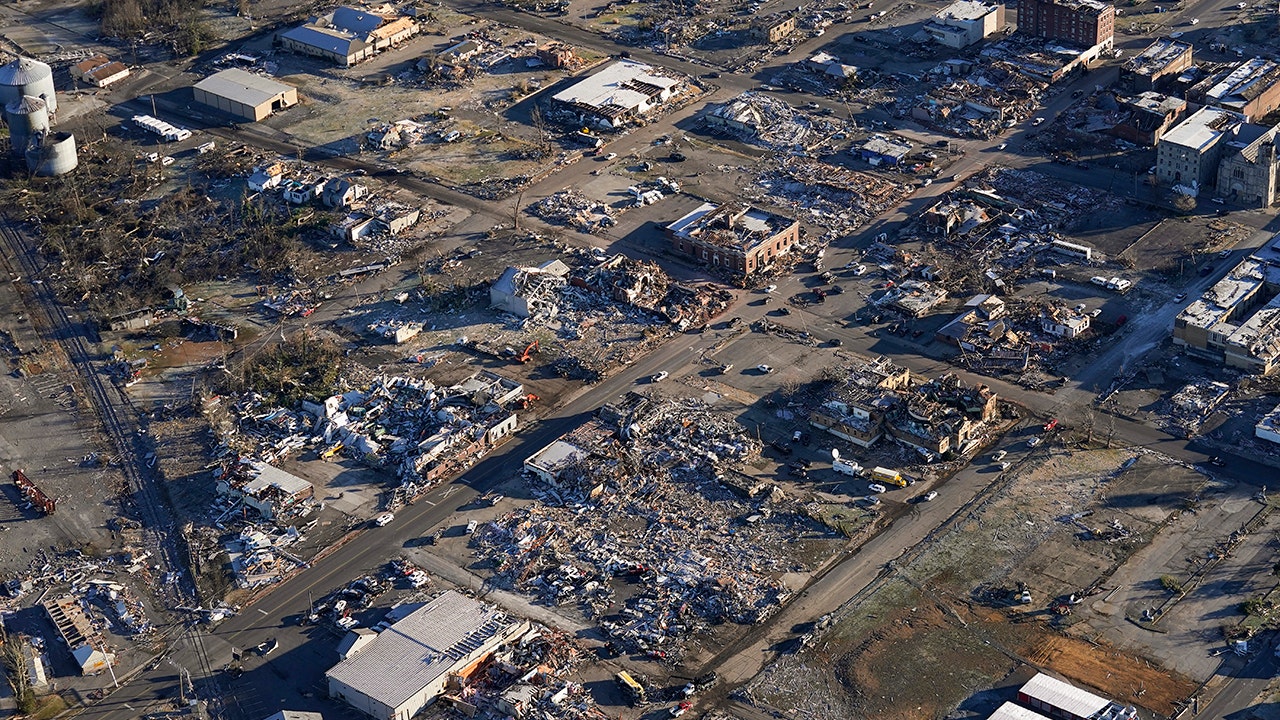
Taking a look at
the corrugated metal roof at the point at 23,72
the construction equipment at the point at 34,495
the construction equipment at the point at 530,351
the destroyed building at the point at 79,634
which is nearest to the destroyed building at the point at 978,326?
the construction equipment at the point at 530,351

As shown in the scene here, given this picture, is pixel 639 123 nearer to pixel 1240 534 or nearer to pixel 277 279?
pixel 277 279

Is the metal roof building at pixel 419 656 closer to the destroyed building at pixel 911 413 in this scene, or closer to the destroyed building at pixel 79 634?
the destroyed building at pixel 79 634

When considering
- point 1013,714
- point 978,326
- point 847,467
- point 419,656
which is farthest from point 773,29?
point 1013,714

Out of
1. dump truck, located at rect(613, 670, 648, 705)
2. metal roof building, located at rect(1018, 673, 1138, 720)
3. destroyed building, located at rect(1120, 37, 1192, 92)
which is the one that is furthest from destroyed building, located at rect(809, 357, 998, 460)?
destroyed building, located at rect(1120, 37, 1192, 92)

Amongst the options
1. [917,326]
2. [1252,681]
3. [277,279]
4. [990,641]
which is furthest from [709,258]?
[1252,681]

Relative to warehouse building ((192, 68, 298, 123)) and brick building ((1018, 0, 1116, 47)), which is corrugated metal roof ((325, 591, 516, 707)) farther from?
brick building ((1018, 0, 1116, 47))

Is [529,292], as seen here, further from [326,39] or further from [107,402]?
[326,39]
